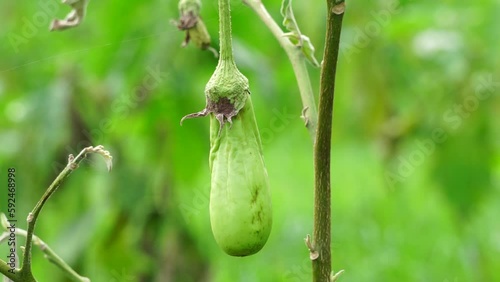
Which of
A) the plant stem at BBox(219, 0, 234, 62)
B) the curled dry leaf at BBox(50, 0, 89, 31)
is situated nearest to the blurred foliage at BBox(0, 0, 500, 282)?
the curled dry leaf at BBox(50, 0, 89, 31)

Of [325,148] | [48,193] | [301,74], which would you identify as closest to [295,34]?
[301,74]

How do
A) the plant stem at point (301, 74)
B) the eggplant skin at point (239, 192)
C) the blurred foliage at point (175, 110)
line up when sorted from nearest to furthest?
the eggplant skin at point (239, 192) < the plant stem at point (301, 74) < the blurred foliage at point (175, 110)

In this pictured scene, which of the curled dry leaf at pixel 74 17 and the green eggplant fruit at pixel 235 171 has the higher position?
the curled dry leaf at pixel 74 17

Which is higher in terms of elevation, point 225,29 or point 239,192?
point 225,29

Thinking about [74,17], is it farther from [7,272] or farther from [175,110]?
[175,110]

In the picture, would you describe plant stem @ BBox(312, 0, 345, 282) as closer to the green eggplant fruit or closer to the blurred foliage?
the green eggplant fruit

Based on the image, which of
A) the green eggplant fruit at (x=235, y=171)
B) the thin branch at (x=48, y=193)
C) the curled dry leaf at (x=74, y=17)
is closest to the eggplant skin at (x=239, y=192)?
the green eggplant fruit at (x=235, y=171)

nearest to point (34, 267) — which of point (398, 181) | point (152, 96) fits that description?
point (152, 96)

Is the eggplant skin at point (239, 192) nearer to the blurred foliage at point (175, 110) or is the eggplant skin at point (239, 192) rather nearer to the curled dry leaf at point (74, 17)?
the curled dry leaf at point (74, 17)
